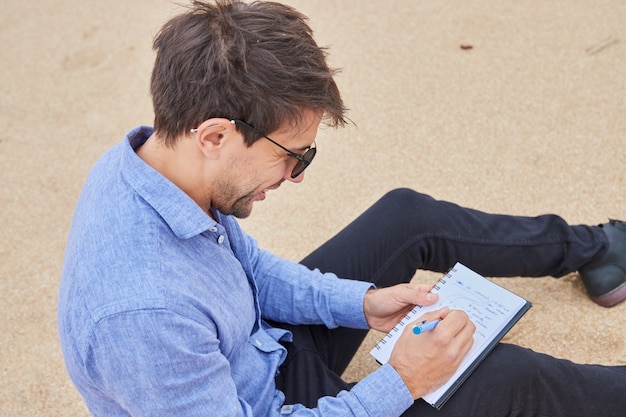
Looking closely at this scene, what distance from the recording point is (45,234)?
247 centimetres

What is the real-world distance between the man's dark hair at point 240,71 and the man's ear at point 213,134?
0.06 ft

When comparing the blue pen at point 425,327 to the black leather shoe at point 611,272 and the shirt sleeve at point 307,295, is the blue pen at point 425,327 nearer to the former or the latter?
the shirt sleeve at point 307,295

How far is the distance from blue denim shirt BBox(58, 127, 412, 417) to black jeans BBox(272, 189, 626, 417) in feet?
0.37

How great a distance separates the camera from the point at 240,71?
3.72 ft

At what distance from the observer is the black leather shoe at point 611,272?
1.83 m

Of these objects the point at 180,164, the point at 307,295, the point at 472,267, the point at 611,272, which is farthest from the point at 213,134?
the point at 611,272

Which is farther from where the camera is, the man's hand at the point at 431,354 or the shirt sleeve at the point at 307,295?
the shirt sleeve at the point at 307,295

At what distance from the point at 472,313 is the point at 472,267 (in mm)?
290

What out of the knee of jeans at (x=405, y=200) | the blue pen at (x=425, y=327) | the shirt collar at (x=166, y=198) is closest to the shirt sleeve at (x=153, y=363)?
the shirt collar at (x=166, y=198)

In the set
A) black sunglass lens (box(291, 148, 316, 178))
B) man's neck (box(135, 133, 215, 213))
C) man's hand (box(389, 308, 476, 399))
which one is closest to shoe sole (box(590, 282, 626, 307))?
man's hand (box(389, 308, 476, 399))

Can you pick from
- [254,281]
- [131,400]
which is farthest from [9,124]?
[131,400]

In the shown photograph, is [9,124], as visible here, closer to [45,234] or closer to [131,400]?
[45,234]

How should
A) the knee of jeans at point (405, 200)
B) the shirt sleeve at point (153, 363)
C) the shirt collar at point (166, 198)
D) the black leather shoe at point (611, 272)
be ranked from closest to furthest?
1. the shirt sleeve at point (153, 363)
2. the shirt collar at point (166, 198)
3. the knee of jeans at point (405, 200)
4. the black leather shoe at point (611, 272)

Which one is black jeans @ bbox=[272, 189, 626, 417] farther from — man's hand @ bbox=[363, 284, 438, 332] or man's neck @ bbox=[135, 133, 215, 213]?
man's neck @ bbox=[135, 133, 215, 213]
